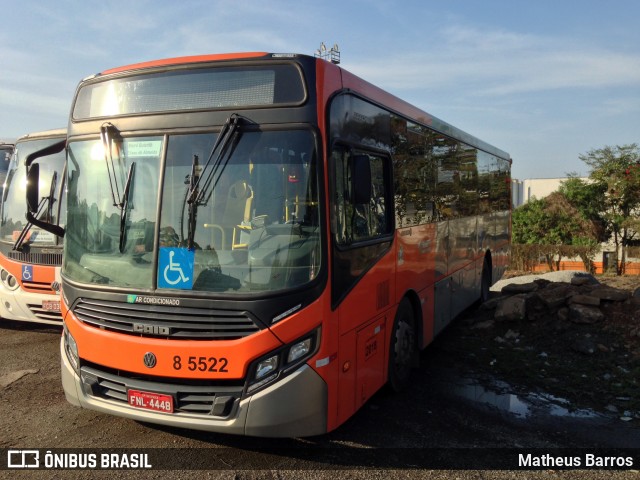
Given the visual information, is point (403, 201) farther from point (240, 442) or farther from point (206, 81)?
point (240, 442)

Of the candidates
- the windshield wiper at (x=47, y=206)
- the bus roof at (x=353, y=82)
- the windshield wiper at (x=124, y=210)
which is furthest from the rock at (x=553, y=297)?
the windshield wiper at (x=47, y=206)

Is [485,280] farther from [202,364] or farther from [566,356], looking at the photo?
[202,364]

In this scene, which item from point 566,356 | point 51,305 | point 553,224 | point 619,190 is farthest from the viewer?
point 553,224

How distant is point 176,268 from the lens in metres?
A: 4.09

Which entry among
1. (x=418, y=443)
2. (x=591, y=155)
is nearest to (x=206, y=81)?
(x=418, y=443)

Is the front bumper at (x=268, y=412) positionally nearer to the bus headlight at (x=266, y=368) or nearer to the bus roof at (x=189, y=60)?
the bus headlight at (x=266, y=368)

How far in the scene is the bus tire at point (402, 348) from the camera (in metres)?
5.64

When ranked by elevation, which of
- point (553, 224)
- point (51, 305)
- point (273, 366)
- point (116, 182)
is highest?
point (116, 182)

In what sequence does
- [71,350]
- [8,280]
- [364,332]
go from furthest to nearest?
[8,280], [364,332], [71,350]

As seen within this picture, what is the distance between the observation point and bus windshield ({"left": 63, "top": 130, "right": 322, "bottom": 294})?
3992mm

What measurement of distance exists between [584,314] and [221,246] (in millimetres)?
6648

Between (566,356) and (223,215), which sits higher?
(223,215)

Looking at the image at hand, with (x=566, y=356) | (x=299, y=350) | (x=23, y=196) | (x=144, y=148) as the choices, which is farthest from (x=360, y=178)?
(x=23, y=196)

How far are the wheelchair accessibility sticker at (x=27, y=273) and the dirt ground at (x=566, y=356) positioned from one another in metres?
5.99
